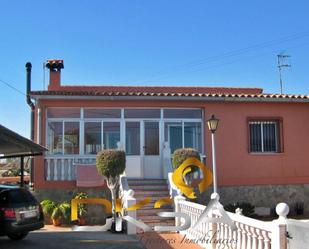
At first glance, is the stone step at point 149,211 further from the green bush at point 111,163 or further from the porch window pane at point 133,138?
the porch window pane at point 133,138

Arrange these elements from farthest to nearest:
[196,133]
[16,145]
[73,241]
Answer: [196,133] < [16,145] < [73,241]

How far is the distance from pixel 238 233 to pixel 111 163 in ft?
22.0

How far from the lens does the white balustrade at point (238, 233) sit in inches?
283

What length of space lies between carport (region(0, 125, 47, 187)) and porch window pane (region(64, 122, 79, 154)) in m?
1.92

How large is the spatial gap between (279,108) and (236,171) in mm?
2936

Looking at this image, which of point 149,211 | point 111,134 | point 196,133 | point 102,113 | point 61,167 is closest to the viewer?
point 149,211

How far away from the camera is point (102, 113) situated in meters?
17.4

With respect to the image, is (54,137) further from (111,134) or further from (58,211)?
(58,211)

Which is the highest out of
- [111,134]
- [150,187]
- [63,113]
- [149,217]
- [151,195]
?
[63,113]

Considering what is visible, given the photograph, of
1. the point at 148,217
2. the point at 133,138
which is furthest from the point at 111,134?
the point at 148,217

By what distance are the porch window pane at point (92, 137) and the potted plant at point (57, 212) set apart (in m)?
2.67

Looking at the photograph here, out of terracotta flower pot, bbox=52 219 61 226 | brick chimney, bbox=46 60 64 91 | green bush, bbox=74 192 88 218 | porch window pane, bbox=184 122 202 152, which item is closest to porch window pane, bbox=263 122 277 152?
porch window pane, bbox=184 122 202 152

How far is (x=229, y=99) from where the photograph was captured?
17594 millimetres

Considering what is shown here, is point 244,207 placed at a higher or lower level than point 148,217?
higher
